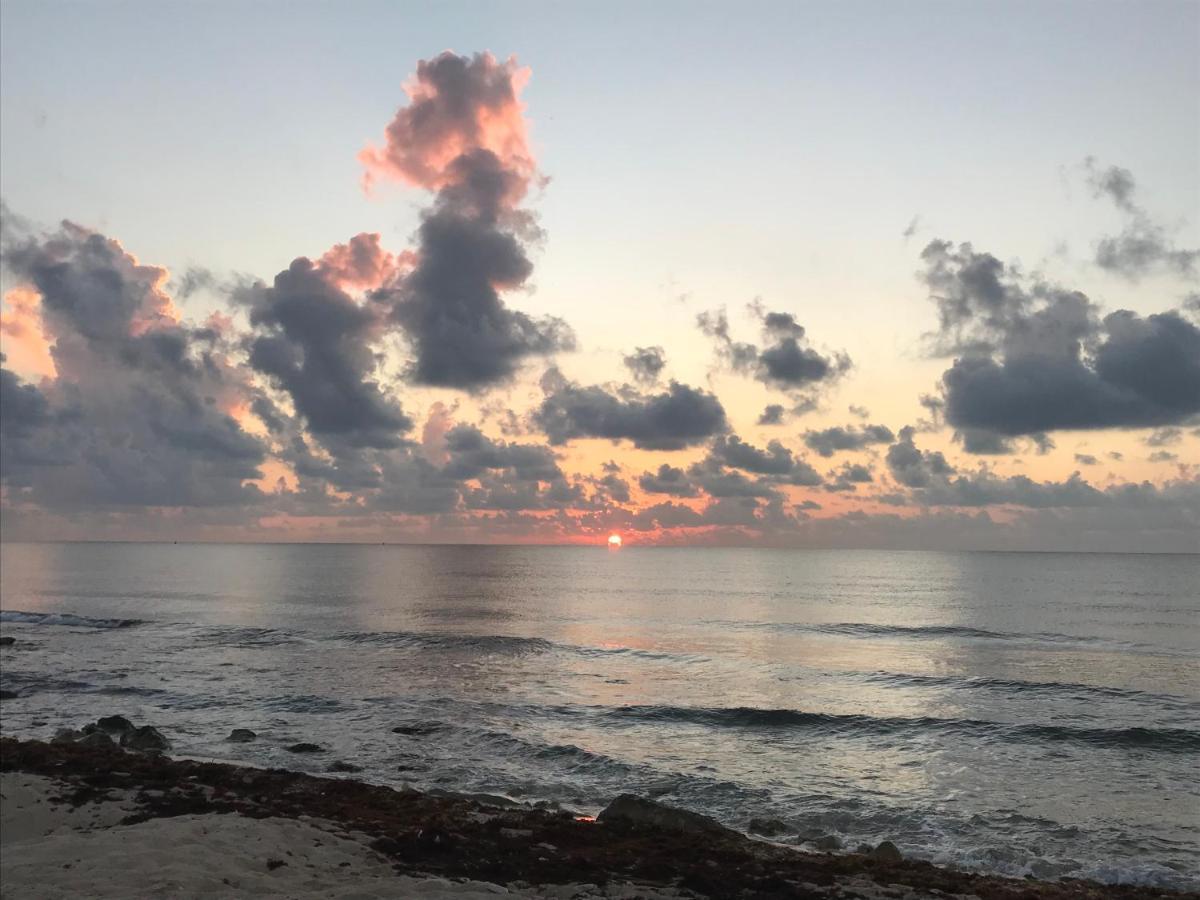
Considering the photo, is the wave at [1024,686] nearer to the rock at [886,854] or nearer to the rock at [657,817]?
the rock at [886,854]

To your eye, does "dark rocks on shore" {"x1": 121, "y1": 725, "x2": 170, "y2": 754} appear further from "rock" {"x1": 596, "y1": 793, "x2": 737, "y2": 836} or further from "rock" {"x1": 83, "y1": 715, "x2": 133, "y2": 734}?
"rock" {"x1": 596, "y1": 793, "x2": 737, "y2": 836}

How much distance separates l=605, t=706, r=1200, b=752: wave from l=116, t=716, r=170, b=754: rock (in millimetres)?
17937

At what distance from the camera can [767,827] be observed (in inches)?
858

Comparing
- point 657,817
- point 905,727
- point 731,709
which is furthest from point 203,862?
point 905,727

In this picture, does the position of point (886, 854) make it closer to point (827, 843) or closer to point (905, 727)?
point (827, 843)

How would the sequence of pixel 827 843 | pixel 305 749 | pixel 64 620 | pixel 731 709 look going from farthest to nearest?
1. pixel 64 620
2. pixel 731 709
3. pixel 305 749
4. pixel 827 843

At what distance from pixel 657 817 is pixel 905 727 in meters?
18.4

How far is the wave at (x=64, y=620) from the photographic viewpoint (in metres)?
74.1

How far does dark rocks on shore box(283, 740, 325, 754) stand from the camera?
29694mm

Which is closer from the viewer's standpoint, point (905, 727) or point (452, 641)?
point (905, 727)

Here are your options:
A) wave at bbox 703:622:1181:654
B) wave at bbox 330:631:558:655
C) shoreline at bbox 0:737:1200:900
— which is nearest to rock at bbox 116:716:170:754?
shoreline at bbox 0:737:1200:900

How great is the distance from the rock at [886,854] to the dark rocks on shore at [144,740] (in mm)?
24097

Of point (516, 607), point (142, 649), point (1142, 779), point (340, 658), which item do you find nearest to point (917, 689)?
point (1142, 779)

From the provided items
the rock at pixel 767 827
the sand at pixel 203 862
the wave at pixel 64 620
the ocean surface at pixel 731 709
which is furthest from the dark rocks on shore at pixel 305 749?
the wave at pixel 64 620
